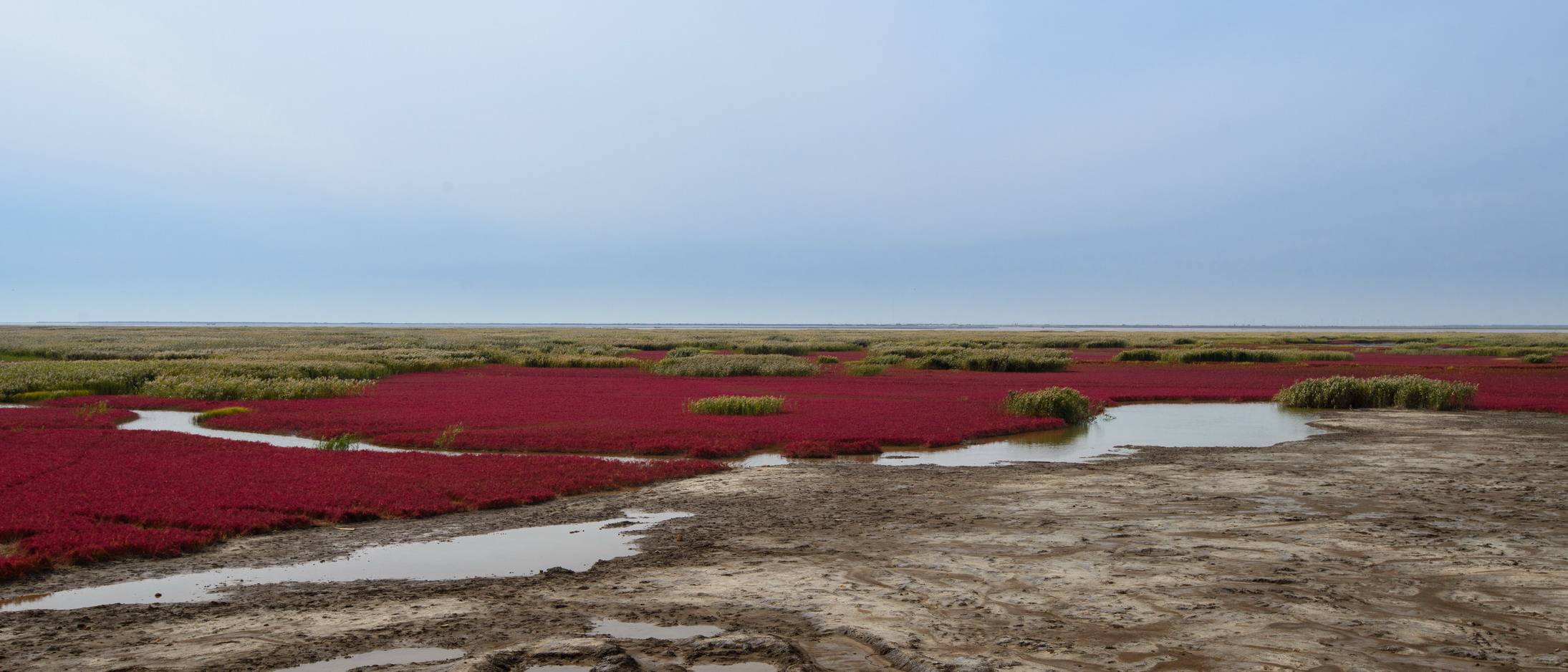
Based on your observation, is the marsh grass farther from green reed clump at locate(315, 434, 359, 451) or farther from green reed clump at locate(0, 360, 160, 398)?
green reed clump at locate(0, 360, 160, 398)

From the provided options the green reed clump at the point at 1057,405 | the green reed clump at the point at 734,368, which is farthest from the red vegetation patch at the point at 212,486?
the green reed clump at the point at 734,368

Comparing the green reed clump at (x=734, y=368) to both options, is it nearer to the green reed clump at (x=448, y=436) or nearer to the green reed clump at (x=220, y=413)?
the green reed clump at (x=220, y=413)

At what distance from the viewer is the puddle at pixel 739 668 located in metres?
6.72

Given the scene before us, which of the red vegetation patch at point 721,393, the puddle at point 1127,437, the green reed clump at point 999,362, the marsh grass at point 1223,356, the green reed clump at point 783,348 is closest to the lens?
the puddle at point 1127,437

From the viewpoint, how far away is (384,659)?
6.93 meters

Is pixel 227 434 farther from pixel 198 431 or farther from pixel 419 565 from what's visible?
pixel 419 565

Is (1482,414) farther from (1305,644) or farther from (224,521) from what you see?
(224,521)

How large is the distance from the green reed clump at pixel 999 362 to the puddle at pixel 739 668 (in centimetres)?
4917

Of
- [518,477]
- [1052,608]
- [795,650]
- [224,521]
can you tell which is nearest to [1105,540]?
[1052,608]

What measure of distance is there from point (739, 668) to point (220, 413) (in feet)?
89.4

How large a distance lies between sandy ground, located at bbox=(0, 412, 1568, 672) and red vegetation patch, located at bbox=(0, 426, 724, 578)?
0.62 metres

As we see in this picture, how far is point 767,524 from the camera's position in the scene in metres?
12.3

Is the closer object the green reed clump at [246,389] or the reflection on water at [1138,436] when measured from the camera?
the reflection on water at [1138,436]

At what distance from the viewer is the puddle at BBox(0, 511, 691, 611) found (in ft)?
29.4
